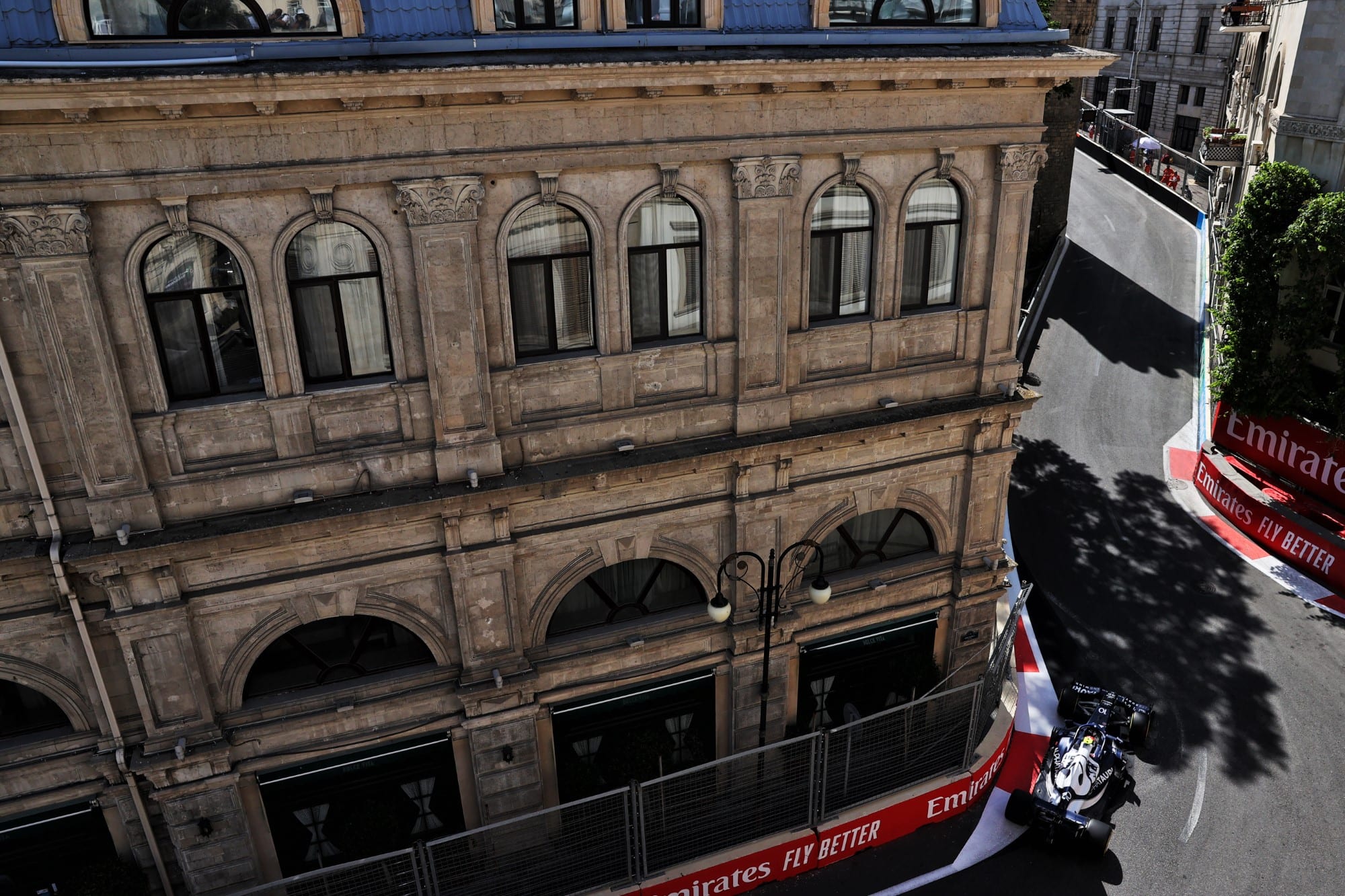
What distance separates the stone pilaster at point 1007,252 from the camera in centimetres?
1625

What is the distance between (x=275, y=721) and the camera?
14.6 m

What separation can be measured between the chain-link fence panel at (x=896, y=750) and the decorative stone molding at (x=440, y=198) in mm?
10548

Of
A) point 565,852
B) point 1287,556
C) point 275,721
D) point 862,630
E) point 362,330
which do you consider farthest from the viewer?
point 1287,556

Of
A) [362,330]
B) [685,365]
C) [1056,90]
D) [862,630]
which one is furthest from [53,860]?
[1056,90]

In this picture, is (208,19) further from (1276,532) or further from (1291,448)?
(1291,448)

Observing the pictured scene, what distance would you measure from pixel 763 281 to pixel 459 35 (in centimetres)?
581

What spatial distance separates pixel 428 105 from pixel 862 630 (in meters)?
12.4

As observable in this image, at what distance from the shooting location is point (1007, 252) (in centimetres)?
1680

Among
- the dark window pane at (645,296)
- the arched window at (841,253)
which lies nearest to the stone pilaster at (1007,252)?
the arched window at (841,253)

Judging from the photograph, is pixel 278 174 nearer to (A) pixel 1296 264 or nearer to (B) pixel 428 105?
(B) pixel 428 105

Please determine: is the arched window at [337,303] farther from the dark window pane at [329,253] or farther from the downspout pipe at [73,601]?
the downspout pipe at [73,601]

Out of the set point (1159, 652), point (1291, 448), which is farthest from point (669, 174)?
point (1291, 448)

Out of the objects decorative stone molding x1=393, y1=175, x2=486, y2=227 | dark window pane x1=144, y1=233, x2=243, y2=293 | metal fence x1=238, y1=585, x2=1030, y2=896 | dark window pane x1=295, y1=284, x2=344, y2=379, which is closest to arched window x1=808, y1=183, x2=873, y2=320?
decorative stone molding x1=393, y1=175, x2=486, y2=227

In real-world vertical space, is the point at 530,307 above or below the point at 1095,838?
above
